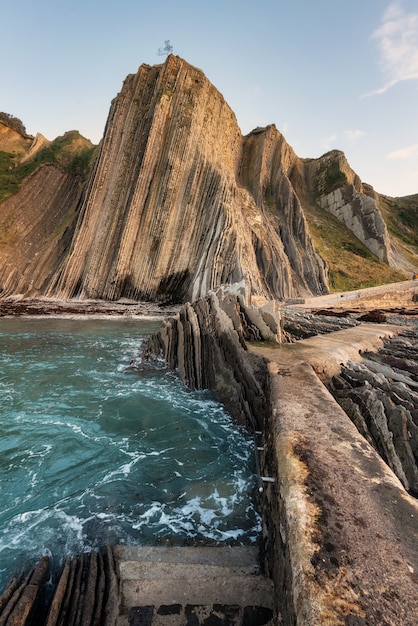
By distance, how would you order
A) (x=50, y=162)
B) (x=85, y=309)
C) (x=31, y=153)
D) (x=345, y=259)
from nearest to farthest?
(x=85, y=309) < (x=50, y=162) < (x=345, y=259) < (x=31, y=153)

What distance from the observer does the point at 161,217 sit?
103 ft

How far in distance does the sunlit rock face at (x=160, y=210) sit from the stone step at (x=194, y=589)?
25.5 meters

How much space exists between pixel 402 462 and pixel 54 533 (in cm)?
462

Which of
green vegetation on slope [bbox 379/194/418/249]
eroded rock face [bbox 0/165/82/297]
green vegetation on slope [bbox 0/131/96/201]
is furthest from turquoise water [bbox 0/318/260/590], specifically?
green vegetation on slope [bbox 379/194/418/249]

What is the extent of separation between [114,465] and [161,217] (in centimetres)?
2837

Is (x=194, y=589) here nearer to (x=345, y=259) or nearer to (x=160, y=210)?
(x=160, y=210)

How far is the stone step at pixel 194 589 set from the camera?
9.25 feet

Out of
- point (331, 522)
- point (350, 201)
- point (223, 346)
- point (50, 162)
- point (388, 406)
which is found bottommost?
point (331, 522)

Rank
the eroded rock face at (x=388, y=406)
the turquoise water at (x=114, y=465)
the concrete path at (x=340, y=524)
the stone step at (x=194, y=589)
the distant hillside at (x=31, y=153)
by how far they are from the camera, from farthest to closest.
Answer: the distant hillside at (x=31, y=153) → the eroded rock face at (x=388, y=406) → the turquoise water at (x=114, y=465) → the stone step at (x=194, y=589) → the concrete path at (x=340, y=524)

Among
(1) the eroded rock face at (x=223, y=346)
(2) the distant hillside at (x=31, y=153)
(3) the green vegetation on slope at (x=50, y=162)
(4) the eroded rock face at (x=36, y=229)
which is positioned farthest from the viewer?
(2) the distant hillside at (x=31, y=153)

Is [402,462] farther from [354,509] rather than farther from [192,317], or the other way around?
[192,317]

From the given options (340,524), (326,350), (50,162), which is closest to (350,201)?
(50,162)

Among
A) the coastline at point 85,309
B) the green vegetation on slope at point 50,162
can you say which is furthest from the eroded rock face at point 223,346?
the green vegetation on slope at point 50,162

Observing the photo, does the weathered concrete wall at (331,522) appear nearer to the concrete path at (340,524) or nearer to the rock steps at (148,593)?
the concrete path at (340,524)
